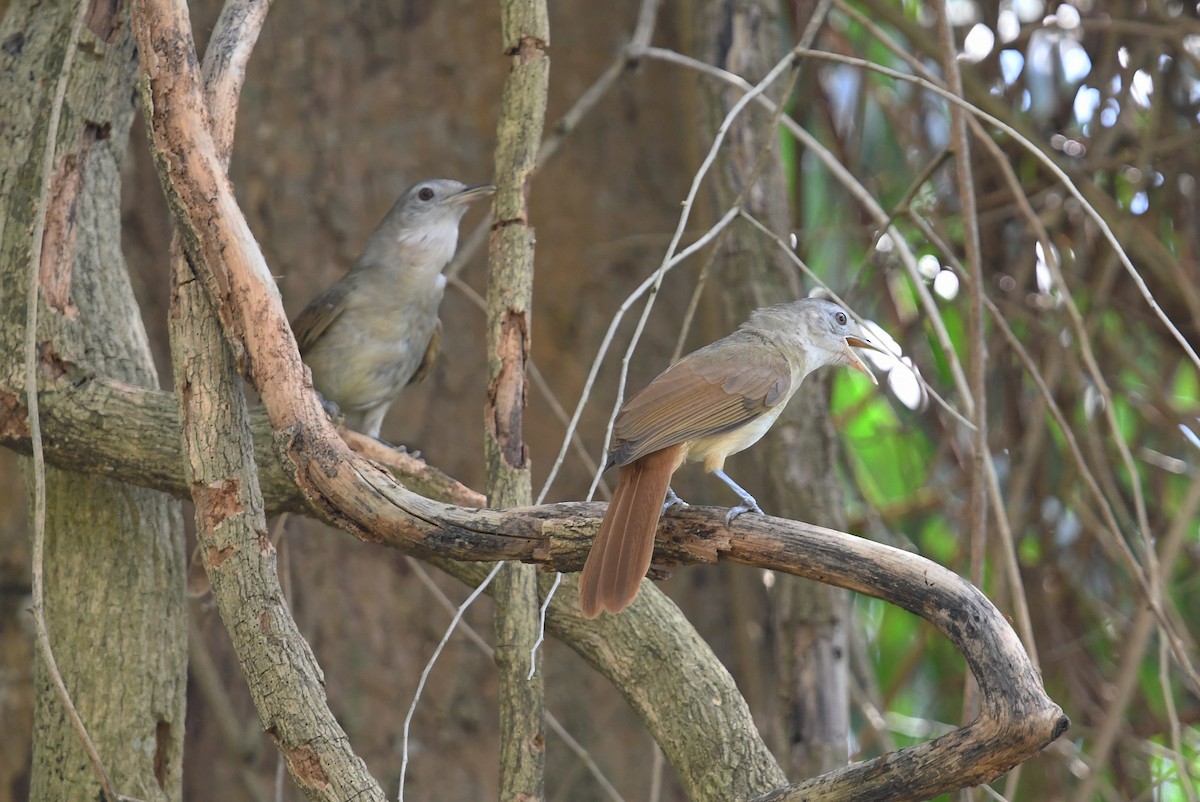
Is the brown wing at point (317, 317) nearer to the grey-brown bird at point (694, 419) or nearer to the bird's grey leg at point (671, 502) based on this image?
the grey-brown bird at point (694, 419)

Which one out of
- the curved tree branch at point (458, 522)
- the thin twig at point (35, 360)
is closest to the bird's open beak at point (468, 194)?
the thin twig at point (35, 360)

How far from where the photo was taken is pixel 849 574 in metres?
2.10

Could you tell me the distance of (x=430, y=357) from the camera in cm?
424

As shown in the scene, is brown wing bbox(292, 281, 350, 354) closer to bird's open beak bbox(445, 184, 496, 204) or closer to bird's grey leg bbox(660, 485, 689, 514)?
bird's open beak bbox(445, 184, 496, 204)

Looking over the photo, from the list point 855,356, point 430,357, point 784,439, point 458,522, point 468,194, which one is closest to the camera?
point 458,522

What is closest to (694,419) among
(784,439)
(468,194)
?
(784,439)

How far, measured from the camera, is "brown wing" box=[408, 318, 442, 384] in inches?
165

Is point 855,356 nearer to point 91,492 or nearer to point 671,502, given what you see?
point 671,502

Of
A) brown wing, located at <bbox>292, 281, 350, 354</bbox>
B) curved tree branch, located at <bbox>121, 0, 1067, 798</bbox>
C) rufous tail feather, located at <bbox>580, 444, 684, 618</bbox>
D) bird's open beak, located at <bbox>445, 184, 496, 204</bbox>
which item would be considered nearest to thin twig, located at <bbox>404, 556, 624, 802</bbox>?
rufous tail feather, located at <bbox>580, 444, 684, 618</bbox>

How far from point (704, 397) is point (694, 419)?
94 mm

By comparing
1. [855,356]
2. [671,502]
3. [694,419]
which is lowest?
[671,502]

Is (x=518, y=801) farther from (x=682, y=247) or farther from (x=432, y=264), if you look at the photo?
(x=682, y=247)

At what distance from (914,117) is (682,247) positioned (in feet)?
3.97

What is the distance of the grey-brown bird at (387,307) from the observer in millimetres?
4000
